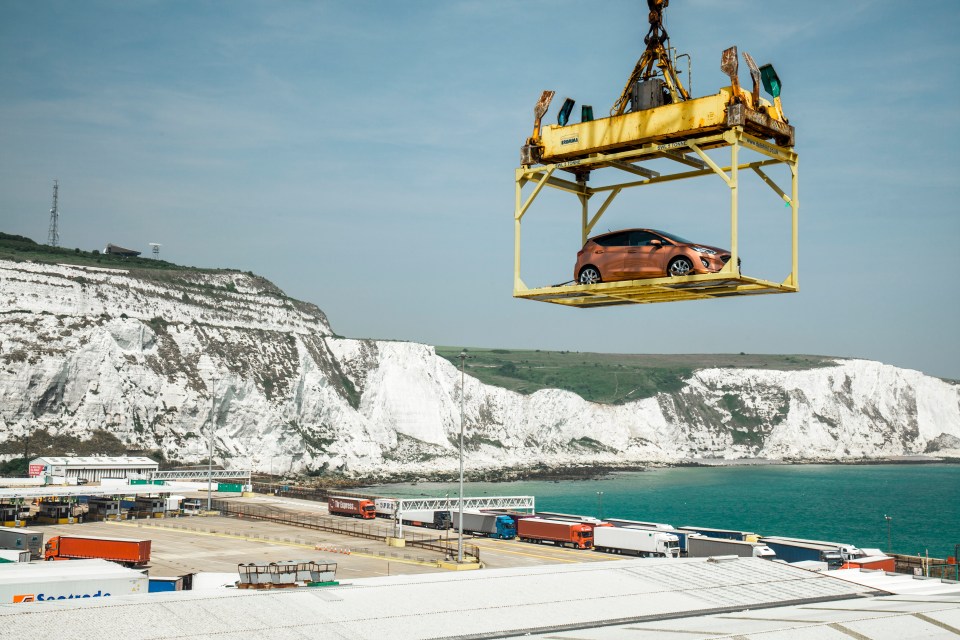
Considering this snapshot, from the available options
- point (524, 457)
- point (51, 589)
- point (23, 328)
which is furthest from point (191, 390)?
point (51, 589)

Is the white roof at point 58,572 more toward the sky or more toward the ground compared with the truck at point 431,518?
more toward the sky

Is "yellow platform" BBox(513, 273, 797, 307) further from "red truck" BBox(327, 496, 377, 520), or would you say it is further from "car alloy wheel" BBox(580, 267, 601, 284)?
"red truck" BBox(327, 496, 377, 520)

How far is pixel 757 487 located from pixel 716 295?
169770 millimetres

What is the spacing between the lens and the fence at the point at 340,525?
6450 centimetres

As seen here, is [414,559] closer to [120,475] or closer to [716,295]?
[716,295]

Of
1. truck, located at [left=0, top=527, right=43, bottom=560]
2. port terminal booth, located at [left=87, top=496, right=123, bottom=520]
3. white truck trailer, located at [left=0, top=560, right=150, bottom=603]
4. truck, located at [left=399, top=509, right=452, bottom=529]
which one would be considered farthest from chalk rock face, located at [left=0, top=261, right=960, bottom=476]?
white truck trailer, located at [left=0, top=560, right=150, bottom=603]

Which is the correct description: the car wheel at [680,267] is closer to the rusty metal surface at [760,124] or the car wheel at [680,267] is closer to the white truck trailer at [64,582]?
the rusty metal surface at [760,124]

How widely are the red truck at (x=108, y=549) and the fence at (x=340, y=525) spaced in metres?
18.7

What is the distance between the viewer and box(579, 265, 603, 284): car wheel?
14969 mm

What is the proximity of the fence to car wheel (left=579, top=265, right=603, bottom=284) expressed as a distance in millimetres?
43968

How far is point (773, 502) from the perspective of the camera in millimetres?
145375

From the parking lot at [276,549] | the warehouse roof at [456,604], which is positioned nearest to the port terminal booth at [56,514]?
the parking lot at [276,549]

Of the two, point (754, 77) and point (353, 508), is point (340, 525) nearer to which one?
point (353, 508)

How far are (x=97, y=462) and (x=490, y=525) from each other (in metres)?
56.7
